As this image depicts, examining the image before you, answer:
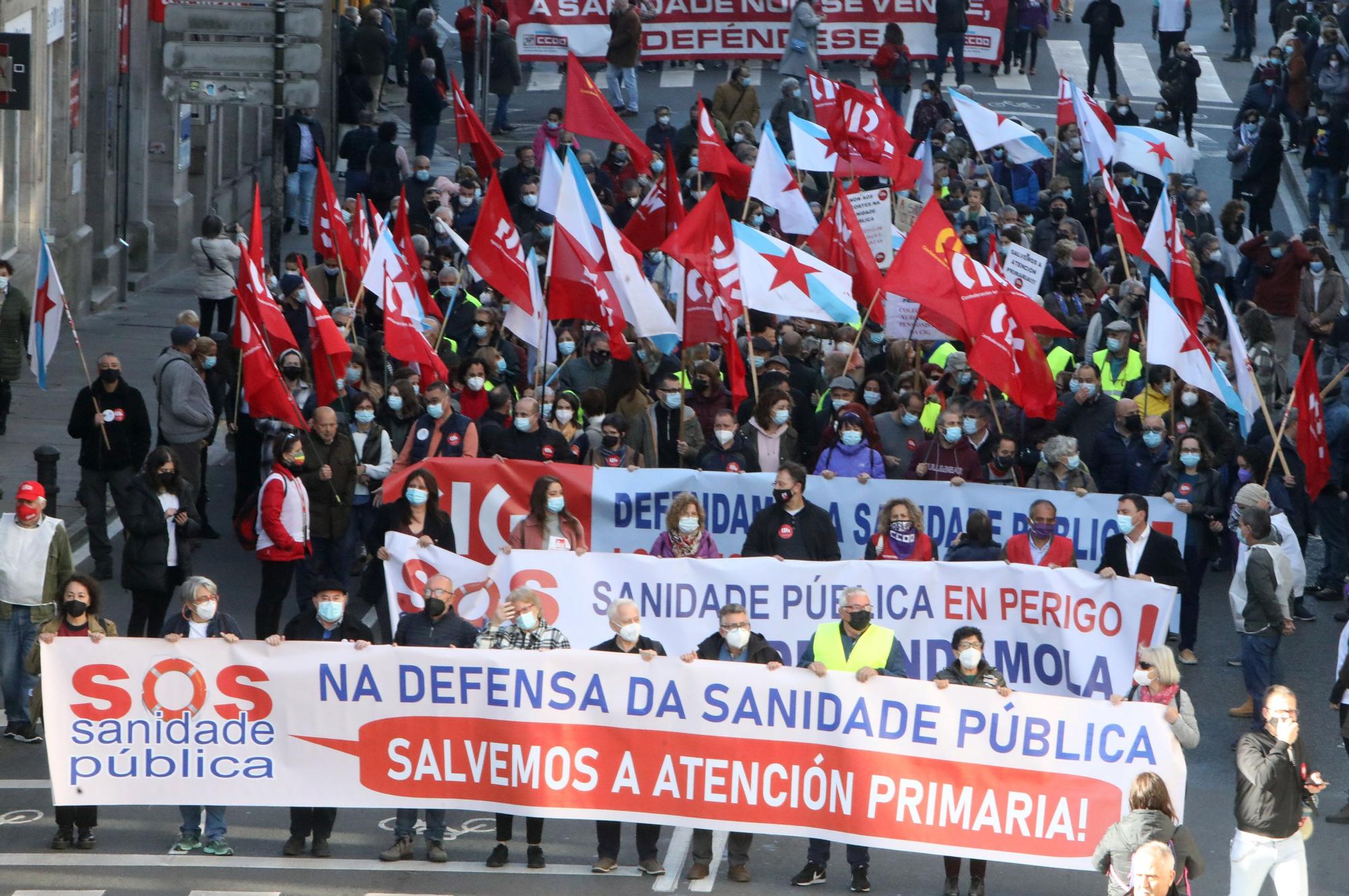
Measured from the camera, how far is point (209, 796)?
11094mm

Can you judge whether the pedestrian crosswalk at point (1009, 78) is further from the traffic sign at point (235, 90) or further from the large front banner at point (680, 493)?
the large front banner at point (680, 493)

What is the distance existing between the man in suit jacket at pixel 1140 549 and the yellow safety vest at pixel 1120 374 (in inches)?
139

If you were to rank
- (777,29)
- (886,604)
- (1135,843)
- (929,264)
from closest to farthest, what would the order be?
(1135,843), (886,604), (929,264), (777,29)

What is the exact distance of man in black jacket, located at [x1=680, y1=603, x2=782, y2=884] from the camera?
36.7ft

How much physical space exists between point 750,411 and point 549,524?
306 cm

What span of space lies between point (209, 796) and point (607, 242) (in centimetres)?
638

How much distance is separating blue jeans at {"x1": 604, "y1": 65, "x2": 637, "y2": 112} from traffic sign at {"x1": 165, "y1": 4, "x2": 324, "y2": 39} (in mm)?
12721

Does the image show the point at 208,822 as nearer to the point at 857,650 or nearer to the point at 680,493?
the point at 857,650

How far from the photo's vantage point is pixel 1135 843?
30.0ft

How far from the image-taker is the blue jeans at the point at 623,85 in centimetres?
3269

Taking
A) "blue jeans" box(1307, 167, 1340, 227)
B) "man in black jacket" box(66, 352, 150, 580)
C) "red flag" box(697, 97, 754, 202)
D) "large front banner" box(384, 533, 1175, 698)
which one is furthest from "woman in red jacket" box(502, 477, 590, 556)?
"blue jeans" box(1307, 167, 1340, 227)

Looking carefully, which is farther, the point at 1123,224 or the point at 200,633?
the point at 1123,224

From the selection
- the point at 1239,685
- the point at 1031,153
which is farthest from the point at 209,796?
the point at 1031,153

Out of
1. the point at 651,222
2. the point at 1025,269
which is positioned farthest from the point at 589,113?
the point at 1025,269
